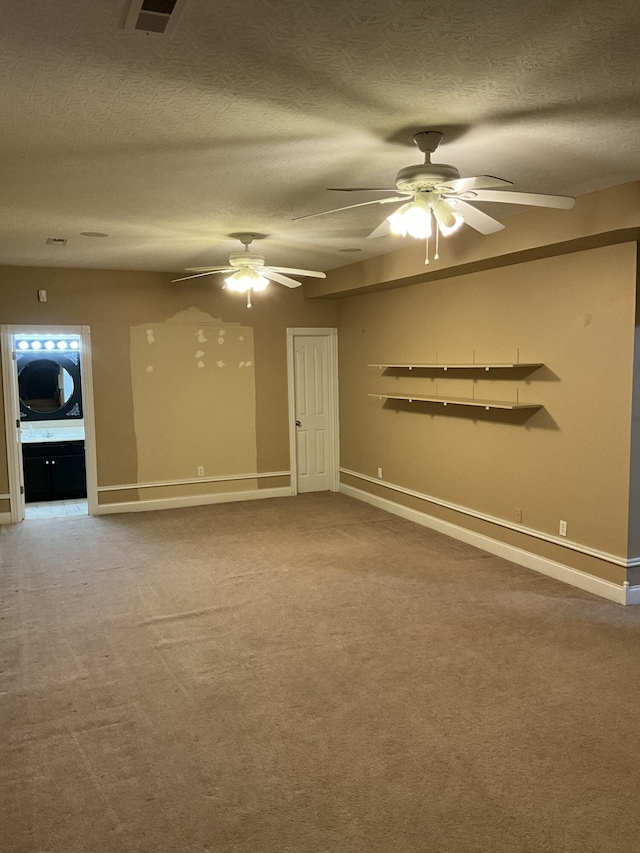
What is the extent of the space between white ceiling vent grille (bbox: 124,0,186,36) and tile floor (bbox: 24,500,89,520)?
242 inches

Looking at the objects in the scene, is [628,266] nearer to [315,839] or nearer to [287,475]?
[315,839]

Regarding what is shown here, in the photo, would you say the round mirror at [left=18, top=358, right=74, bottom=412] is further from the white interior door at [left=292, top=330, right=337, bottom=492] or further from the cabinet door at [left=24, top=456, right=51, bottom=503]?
the white interior door at [left=292, top=330, right=337, bottom=492]

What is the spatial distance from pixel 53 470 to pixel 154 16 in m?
6.89

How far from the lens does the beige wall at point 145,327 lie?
684cm

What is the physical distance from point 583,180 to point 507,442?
223 centimetres

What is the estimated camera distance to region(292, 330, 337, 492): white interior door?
813cm

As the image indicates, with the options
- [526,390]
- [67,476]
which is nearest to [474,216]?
[526,390]

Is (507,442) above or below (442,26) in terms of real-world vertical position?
below

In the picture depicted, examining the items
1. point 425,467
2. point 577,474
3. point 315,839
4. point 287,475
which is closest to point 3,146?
point 315,839

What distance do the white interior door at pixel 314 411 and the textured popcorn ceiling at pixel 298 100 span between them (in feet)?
12.4

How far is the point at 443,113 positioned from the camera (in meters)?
2.74

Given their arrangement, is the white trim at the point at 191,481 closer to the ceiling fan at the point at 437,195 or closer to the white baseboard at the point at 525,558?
the white baseboard at the point at 525,558

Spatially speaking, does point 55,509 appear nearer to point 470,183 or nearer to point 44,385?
point 44,385

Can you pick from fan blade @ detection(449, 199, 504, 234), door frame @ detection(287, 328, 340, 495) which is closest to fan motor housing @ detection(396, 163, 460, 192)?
fan blade @ detection(449, 199, 504, 234)
